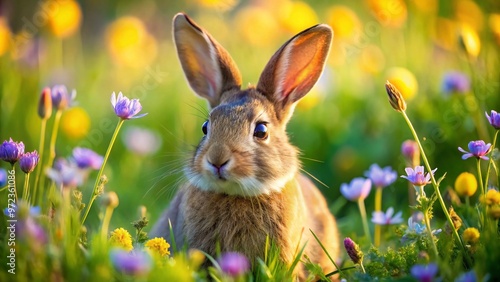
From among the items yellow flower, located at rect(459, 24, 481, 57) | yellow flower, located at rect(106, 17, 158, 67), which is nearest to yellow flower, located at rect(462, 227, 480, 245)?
yellow flower, located at rect(459, 24, 481, 57)

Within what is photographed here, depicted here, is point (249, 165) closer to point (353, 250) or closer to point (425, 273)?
point (353, 250)

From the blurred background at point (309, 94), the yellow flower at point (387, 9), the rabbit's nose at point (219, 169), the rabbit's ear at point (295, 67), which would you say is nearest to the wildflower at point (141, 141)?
the blurred background at point (309, 94)

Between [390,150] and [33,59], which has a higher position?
[33,59]

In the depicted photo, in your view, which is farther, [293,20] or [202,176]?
[293,20]

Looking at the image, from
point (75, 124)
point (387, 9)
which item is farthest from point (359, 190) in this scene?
point (75, 124)

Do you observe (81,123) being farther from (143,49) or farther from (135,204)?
(143,49)

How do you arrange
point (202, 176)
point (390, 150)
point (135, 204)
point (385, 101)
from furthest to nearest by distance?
point (385, 101) → point (390, 150) → point (135, 204) → point (202, 176)

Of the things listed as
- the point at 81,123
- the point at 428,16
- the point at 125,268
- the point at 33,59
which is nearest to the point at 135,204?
the point at 81,123
